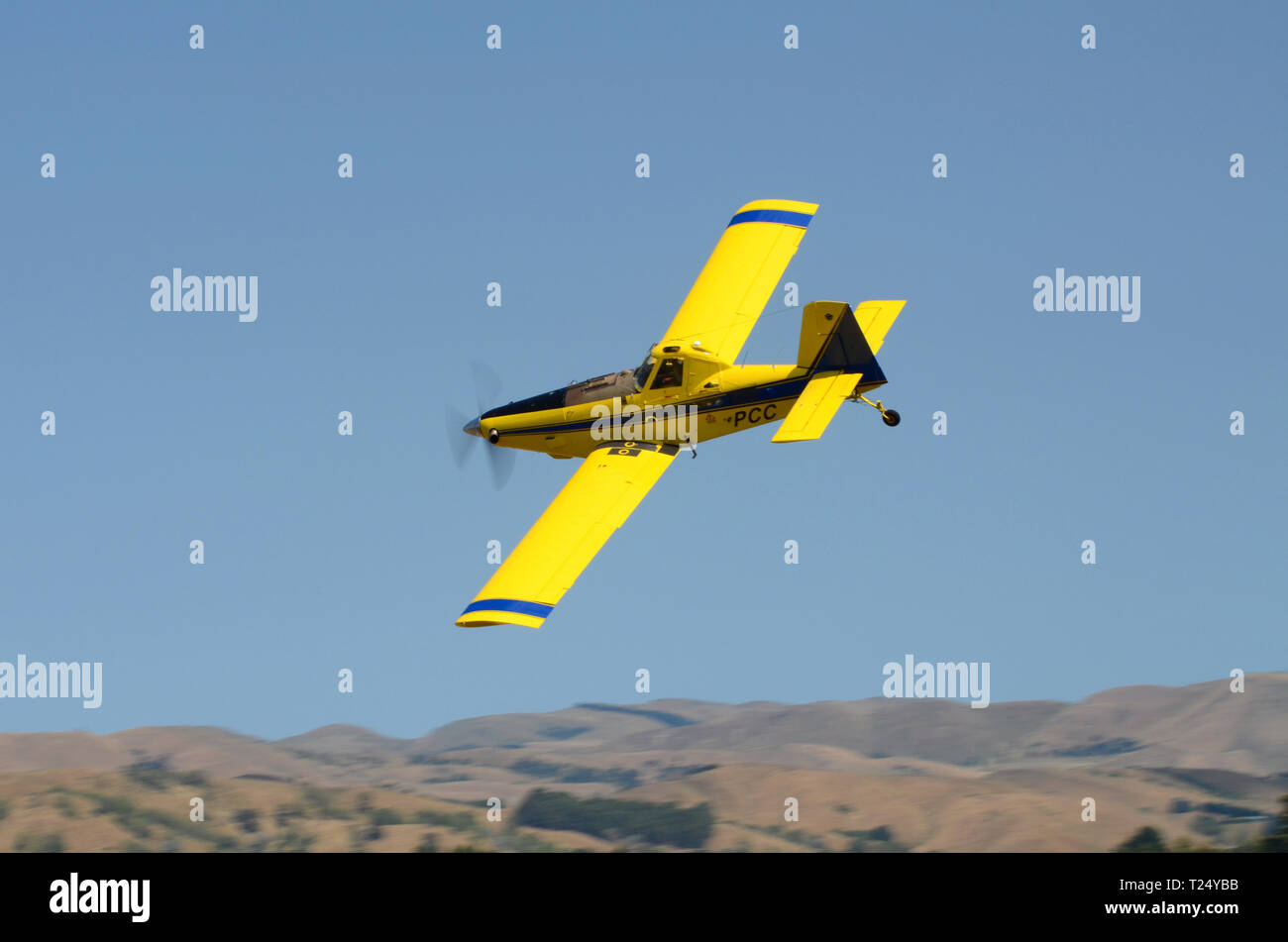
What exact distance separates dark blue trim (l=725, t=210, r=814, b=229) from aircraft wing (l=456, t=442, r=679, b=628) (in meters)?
11.4

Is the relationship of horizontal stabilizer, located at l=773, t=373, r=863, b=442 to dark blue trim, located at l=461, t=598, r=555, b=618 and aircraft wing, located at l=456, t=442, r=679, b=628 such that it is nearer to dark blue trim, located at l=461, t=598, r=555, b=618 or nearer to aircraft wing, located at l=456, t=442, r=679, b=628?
aircraft wing, located at l=456, t=442, r=679, b=628

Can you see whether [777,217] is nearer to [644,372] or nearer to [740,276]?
[740,276]

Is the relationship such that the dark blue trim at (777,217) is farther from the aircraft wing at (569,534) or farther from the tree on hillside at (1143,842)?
the tree on hillside at (1143,842)

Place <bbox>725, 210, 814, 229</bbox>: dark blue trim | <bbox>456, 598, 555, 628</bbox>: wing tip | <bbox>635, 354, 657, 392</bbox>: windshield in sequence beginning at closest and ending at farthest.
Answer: <bbox>456, 598, 555, 628</bbox>: wing tip
<bbox>635, 354, 657, 392</bbox>: windshield
<bbox>725, 210, 814, 229</bbox>: dark blue trim

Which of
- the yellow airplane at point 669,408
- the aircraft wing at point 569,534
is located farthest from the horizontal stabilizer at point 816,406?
the aircraft wing at point 569,534

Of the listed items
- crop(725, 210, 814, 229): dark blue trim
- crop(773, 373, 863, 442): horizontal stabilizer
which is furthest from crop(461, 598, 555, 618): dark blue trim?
crop(725, 210, 814, 229): dark blue trim

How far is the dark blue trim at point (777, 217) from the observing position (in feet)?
165

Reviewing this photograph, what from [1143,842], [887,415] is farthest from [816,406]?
[1143,842]

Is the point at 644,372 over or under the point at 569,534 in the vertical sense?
over

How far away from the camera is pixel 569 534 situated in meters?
39.0

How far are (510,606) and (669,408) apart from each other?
9089mm

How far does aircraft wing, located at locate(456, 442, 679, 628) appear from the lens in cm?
3616
